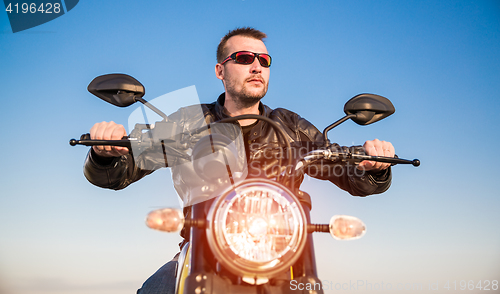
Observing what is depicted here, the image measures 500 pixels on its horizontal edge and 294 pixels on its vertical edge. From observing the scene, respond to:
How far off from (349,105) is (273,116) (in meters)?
1.21

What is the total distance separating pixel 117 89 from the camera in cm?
137

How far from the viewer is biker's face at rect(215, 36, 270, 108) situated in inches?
104

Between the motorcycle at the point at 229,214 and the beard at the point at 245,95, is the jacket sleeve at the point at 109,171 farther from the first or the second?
the beard at the point at 245,95

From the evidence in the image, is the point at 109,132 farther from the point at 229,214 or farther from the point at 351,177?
the point at 351,177

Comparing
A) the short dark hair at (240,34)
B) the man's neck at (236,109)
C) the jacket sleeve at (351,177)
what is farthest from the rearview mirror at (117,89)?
the short dark hair at (240,34)

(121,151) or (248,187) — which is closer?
(248,187)

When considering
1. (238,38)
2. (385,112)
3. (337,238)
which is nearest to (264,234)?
(337,238)

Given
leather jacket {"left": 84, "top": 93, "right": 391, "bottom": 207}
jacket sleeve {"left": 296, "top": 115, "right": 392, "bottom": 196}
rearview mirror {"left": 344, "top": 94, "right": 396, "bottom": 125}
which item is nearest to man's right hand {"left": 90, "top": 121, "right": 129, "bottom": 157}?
leather jacket {"left": 84, "top": 93, "right": 391, "bottom": 207}

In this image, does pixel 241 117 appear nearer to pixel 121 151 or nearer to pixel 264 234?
pixel 264 234

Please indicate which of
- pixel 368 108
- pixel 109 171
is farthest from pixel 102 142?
pixel 368 108

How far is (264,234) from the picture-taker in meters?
1.07

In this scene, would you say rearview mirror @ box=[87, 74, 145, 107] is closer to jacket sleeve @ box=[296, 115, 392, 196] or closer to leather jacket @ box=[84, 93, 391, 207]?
leather jacket @ box=[84, 93, 391, 207]

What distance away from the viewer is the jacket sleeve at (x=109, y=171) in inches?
70.2

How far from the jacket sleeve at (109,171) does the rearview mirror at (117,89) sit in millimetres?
458
